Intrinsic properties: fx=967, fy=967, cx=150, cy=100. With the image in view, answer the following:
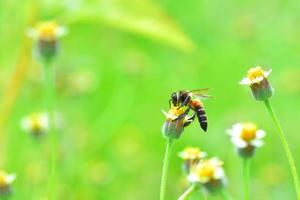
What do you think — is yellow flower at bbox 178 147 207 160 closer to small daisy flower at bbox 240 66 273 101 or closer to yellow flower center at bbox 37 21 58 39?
small daisy flower at bbox 240 66 273 101

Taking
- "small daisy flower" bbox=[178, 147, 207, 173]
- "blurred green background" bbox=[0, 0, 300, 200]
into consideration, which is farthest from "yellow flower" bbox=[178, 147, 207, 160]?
"blurred green background" bbox=[0, 0, 300, 200]

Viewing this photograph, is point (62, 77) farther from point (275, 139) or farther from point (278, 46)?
point (278, 46)

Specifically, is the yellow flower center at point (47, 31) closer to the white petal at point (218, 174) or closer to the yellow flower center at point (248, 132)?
the yellow flower center at point (248, 132)

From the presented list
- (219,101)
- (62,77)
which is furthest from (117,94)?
(62,77)

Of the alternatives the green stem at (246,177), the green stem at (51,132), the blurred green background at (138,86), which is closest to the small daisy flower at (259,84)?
the green stem at (246,177)

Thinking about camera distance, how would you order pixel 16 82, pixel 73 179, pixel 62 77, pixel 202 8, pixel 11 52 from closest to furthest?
pixel 16 82 → pixel 11 52 → pixel 73 179 → pixel 62 77 → pixel 202 8

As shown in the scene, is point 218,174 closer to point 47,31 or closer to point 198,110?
point 198,110
